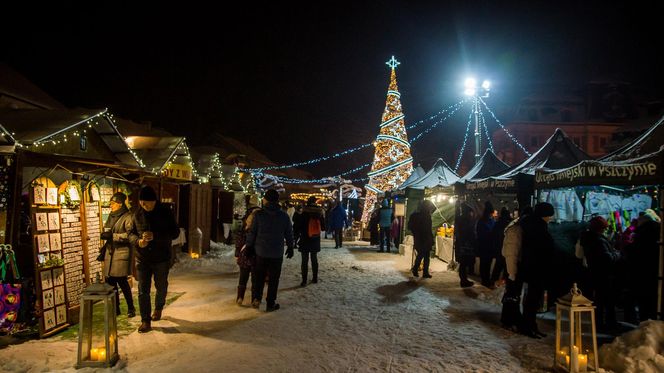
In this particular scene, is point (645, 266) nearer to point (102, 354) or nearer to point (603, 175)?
A: point (603, 175)

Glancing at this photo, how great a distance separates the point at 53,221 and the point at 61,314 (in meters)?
1.38

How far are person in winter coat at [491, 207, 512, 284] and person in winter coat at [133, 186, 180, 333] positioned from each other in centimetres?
680

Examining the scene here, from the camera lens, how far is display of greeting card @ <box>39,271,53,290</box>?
5785 mm

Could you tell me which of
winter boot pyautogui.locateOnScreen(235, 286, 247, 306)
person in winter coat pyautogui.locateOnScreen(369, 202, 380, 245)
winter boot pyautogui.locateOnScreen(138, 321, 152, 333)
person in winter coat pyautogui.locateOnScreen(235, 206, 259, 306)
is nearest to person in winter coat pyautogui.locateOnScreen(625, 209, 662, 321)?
person in winter coat pyautogui.locateOnScreen(235, 206, 259, 306)

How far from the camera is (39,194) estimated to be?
20.1ft

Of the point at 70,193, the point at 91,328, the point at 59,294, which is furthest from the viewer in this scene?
the point at 70,193

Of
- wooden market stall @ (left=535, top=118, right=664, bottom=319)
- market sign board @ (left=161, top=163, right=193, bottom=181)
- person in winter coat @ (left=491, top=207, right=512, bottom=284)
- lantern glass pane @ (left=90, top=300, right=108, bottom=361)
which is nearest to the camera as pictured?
lantern glass pane @ (left=90, top=300, right=108, bottom=361)

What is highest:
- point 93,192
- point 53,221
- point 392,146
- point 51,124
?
point 392,146

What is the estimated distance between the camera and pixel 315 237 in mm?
9516

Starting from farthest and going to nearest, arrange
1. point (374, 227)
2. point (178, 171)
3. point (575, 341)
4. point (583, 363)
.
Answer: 1. point (374, 227)
2. point (178, 171)
3. point (575, 341)
4. point (583, 363)

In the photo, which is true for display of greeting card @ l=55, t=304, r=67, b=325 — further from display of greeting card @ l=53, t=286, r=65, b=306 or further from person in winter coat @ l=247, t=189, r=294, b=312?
person in winter coat @ l=247, t=189, r=294, b=312

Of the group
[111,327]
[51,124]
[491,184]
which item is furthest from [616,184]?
[51,124]

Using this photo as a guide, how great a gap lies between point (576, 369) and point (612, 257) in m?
3.03

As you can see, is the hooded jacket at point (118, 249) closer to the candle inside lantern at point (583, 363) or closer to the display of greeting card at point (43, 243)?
the display of greeting card at point (43, 243)
